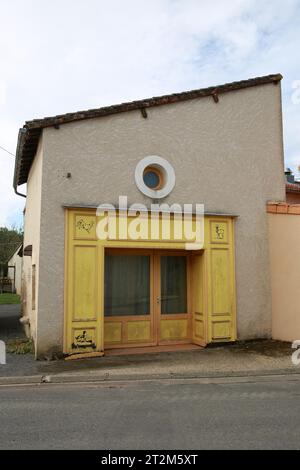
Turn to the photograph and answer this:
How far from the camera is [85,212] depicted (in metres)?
9.08

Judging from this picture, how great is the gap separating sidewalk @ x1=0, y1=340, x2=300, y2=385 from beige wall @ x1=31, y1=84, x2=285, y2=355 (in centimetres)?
73

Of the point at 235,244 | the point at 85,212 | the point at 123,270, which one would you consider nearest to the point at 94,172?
the point at 85,212

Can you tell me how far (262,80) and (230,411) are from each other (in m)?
8.29

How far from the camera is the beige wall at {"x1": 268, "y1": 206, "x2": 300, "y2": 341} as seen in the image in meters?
10.1

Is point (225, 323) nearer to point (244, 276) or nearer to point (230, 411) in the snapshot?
point (244, 276)

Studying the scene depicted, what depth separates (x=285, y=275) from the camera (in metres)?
10.3

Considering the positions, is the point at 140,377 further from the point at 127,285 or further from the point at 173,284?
the point at 173,284

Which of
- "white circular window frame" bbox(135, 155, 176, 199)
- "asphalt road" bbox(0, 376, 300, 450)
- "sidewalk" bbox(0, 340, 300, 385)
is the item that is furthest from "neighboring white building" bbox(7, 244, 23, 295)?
"asphalt road" bbox(0, 376, 300, 450)

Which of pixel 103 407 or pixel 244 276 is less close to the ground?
pixel 244 276

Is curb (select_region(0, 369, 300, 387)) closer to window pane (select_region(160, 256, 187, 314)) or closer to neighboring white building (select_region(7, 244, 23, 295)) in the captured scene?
window pane (select_region(160, 256, 187, 314))

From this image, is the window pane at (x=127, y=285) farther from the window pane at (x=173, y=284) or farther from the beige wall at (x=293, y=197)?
the beige wall at (x=293, y=197)

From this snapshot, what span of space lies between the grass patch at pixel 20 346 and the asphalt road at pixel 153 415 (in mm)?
2505

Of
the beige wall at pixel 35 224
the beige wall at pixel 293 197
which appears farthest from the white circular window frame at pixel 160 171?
the beige wall at pixel 293 197

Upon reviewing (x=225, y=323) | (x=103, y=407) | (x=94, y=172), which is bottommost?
(x=103, y=407)
